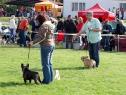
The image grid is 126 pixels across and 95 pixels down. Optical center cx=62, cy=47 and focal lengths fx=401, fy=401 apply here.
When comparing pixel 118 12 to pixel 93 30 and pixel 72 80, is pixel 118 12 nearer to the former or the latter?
pixel 93 30

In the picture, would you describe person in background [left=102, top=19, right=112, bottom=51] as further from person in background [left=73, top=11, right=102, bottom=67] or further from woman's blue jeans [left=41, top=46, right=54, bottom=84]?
woman's blue jeans [left=41, top=46, right=54, bottom=84]

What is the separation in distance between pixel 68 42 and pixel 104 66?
25.7 ft

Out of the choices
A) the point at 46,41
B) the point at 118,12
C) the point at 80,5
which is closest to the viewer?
the point at 46,41

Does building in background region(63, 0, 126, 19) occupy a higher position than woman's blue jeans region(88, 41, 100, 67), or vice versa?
building in background region(63, 0, 126, 19)

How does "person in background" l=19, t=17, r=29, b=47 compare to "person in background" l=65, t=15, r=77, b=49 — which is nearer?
"person in background" l=19, t=17, r=29, b=47

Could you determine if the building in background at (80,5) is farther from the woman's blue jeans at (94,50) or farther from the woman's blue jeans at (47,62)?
the woman's blue jeans at (47,62)

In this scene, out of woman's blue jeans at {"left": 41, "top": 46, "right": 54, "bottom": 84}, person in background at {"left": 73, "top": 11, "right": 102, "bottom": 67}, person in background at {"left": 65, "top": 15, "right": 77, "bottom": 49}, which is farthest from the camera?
person in background at {"left": 65, "top": 15, "right": 77, "bottom": 49}

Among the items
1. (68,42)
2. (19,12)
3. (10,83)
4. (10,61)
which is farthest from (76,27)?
(19,12)

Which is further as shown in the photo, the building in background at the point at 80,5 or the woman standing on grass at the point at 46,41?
the building in background at the point at 80,5

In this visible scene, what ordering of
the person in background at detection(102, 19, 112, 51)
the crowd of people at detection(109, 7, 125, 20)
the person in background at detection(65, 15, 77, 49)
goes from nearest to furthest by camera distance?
the person in background at detection(102, 19, 112, 51) < the person in background at detection(65, 15, 77, 49) < the crowd of people at detection(109, 7, 125, 20)

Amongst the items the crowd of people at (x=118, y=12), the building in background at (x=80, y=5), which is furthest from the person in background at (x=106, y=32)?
the building in background at (x=80, y=5)

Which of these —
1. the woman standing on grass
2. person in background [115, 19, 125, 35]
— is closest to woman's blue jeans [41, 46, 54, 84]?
the woman standing on grass

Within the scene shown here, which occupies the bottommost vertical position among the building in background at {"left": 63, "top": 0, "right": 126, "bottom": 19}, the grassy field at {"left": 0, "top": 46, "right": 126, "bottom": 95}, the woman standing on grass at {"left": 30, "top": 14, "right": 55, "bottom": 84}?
the grassy field at {"left": 0, "top": 46, "right": 126, "bottom": 95}

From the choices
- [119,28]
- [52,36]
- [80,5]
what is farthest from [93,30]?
[80,5]
